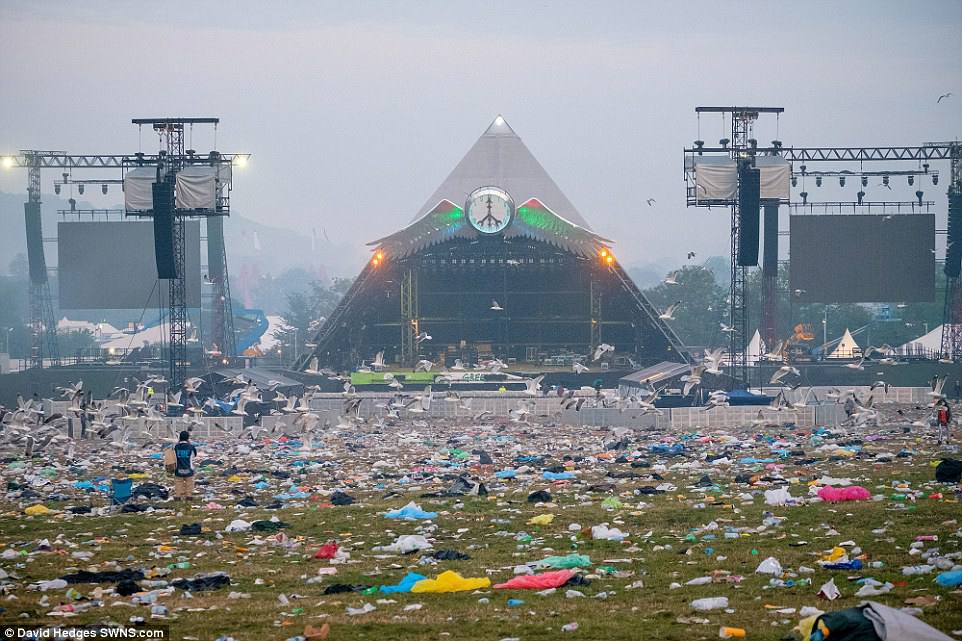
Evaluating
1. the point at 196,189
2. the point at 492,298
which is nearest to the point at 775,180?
the point at 492,298

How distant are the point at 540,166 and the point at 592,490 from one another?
164 ft

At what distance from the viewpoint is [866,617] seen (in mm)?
8273

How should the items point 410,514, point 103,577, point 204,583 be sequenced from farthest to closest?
point 410,514
point 103,577
point 204,583

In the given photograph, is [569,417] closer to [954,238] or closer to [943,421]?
[943,421]

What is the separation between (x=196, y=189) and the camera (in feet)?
135

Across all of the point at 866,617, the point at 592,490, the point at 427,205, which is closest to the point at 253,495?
the point at 592,490

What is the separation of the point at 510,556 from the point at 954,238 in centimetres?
4286

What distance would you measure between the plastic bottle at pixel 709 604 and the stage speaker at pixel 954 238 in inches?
1747

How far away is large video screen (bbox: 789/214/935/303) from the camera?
176 ft

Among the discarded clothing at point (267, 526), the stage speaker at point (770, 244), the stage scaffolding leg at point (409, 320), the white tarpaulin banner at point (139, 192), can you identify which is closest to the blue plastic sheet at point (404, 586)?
the discarded clothing at point (267, 526)

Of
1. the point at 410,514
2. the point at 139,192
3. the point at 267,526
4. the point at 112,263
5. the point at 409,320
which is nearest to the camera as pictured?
the point at 267,526

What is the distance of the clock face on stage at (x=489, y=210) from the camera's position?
5669 cm

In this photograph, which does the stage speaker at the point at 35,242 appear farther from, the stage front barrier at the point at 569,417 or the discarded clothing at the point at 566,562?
the discarded clothing at the point at 566,562

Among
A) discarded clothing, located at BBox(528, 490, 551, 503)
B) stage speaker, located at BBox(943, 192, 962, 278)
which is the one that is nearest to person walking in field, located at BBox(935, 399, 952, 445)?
discarded clothing, located at BBox(528, 490, 551, 503)
